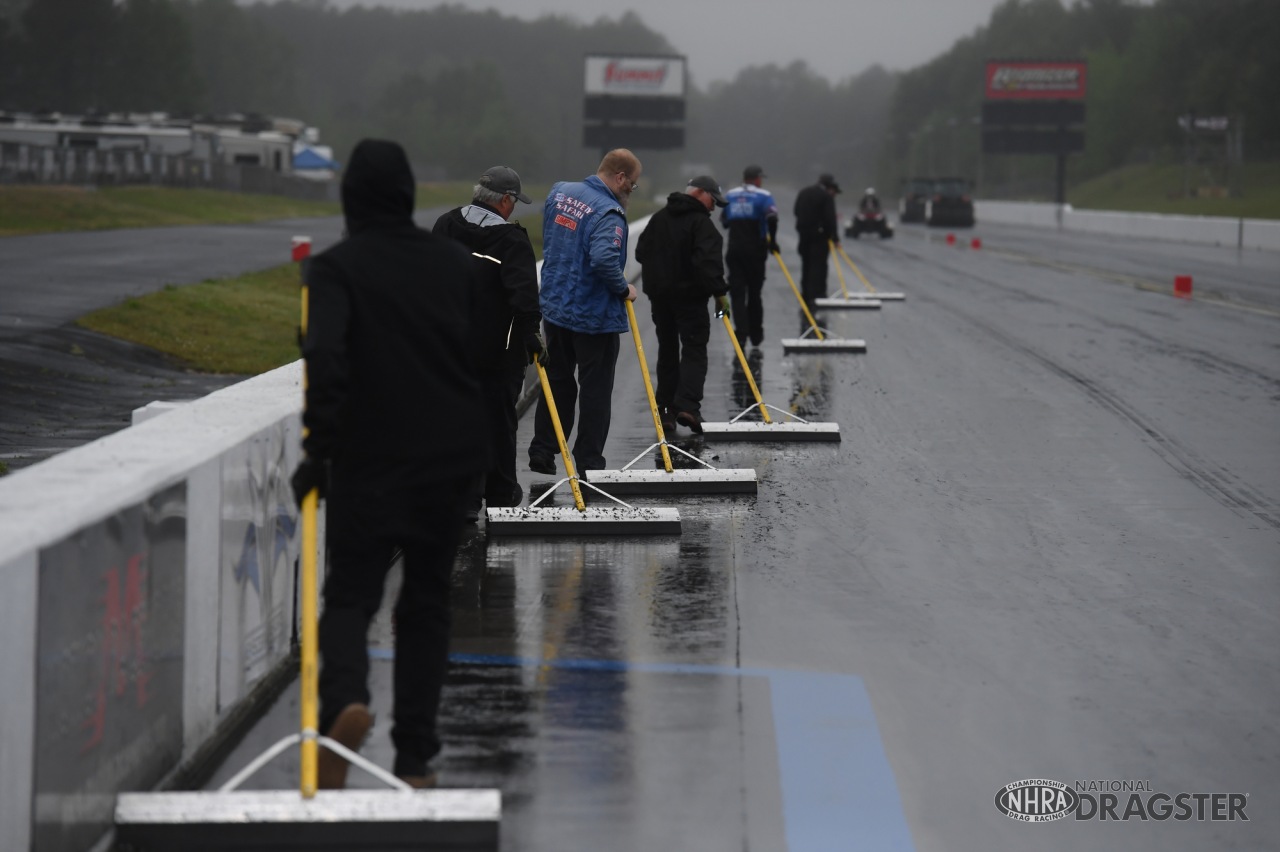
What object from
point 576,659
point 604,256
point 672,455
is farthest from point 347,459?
point 672,455

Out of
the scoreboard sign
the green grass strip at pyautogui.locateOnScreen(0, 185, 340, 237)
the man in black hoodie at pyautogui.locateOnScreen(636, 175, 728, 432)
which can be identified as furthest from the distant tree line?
the man in black hoodie at pyautogui.locateOnScreen(636, 175, 728, 432)

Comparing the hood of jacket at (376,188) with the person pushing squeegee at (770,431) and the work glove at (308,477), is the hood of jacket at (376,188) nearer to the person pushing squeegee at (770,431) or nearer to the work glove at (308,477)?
the work glove at (308,477)

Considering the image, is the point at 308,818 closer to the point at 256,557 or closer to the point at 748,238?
the point at 256,557

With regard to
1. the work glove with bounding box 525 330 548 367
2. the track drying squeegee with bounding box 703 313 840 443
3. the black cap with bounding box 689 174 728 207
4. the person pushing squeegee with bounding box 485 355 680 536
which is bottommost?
the person pushing squeegee with bounding box 485 355 680 536

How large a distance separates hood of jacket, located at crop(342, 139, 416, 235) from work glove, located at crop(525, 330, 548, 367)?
12.2 ft

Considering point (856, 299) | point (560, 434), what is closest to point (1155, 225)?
point (856, 299)

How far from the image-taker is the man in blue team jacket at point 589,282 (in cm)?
962

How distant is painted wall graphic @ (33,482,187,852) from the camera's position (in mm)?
4117

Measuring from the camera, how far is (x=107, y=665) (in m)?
4.50

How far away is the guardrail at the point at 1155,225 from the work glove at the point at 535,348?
43302 mm

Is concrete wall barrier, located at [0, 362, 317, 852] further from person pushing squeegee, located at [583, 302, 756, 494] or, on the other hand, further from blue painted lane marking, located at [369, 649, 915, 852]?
person pushing squeegee, located at [583, 302, 756, 494]

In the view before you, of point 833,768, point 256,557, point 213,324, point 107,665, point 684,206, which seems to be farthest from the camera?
point 213,324

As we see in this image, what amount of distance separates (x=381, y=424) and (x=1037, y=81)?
87.0 meters

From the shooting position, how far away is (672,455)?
11516mm
